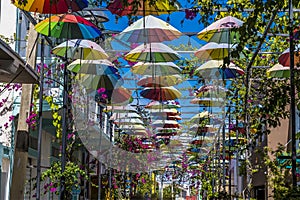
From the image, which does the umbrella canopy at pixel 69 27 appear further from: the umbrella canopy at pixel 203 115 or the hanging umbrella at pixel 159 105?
the umbrella canopy at pixel 203 115

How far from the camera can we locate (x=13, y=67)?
24.4 ft

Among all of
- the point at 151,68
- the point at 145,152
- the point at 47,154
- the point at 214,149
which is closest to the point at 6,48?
the point at 151,68

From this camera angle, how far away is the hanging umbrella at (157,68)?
40.2ft

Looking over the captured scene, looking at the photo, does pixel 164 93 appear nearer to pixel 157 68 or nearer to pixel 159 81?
pixel 159 81

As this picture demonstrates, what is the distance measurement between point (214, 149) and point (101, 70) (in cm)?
1346

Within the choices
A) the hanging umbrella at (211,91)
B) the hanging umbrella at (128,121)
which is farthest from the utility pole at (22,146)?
the hanging umbrella at (128,121)

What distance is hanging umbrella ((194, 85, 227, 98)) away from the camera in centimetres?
1423

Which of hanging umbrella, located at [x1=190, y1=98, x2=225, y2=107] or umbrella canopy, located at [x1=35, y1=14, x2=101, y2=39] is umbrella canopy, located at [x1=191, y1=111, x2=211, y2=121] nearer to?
hanging umbrella, located at [x1=190, y1=98, x2=225, y2=107]

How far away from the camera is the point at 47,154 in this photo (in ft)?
67.9

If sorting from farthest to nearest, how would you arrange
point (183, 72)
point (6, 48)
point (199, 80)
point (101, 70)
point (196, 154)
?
1. point (196, 154)
2. point (199, 80)
3. point (183, 72)
4. point (101, 70)
5. point (6, 48)

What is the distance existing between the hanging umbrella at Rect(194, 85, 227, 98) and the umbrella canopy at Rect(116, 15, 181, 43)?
14.1ft

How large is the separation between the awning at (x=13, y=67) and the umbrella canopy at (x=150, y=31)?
2.02 metres

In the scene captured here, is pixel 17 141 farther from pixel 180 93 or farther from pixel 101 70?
pixel 180 93

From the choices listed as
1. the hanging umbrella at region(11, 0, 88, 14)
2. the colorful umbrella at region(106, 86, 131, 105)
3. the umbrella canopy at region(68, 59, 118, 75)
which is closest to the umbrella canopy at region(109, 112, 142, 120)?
the colorful umbrella at region(106, 86, 131, 105)
